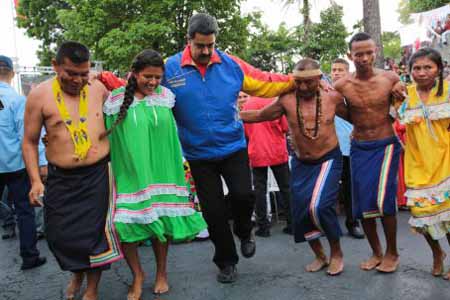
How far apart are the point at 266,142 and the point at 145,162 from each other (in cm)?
233

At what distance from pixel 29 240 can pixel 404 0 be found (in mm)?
62936

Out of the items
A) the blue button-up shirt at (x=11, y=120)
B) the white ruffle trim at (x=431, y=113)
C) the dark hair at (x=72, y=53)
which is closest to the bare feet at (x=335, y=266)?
the white ruffle trim at (x=431, y=113)

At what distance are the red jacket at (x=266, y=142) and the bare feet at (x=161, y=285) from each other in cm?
213

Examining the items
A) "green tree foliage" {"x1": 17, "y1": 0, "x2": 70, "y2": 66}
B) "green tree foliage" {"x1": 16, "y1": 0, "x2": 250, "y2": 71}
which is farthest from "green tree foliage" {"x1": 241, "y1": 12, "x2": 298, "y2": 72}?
"green tree foliage" {"x1": 17, "y1": 0, "x2": 70, "y2": 66}

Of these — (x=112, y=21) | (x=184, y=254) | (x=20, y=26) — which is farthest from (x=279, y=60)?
(x=184, y=254)

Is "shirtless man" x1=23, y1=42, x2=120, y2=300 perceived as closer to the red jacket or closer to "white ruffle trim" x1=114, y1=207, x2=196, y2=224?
"white ruffle trim" x1=114, y1=207, x2=196, y2=224

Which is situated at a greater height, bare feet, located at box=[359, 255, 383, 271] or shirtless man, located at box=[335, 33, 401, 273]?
shirtless man, located at box=[335, 33, 401, 273]

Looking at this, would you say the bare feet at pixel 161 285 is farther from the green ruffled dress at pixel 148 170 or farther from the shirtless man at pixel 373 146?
the shirtless man at pixel 373 146

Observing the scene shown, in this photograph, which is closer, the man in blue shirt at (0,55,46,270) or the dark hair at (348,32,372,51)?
the dark hair at (348,32,372,51)

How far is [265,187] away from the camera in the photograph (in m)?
5.53

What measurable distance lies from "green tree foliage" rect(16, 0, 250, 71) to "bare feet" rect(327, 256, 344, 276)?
1289 cm

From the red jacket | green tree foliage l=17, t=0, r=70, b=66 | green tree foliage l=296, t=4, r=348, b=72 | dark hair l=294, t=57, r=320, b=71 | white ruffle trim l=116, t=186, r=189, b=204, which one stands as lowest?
white ruffle trim l=116, t=186, r=189, b=204

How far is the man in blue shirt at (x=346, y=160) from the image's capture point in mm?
5043

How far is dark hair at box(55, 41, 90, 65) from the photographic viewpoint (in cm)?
319
